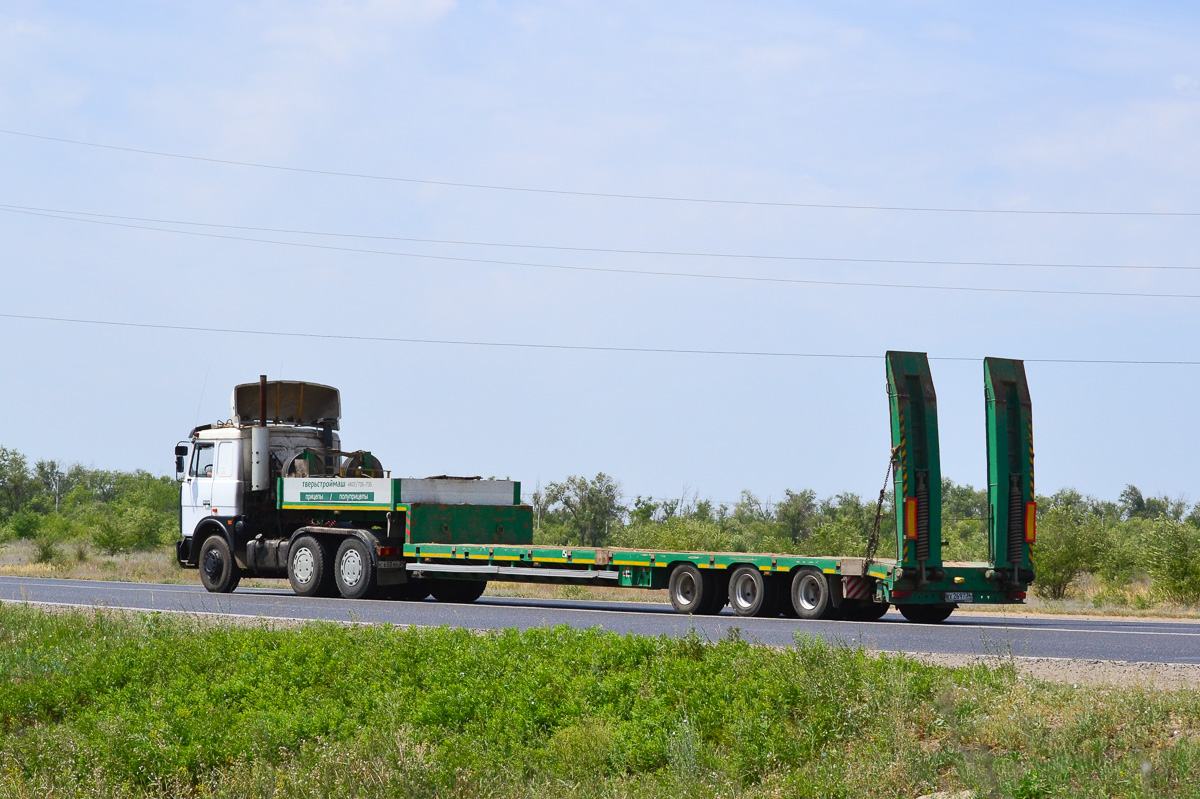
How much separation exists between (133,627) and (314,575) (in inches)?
298

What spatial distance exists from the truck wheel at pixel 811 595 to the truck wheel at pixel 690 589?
4.64 ft

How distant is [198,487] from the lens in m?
24.5

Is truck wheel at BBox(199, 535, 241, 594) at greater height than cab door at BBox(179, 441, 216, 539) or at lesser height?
lesser

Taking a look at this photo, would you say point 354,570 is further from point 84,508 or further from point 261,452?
point 84,508

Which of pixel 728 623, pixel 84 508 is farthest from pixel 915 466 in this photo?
pixel 84 508

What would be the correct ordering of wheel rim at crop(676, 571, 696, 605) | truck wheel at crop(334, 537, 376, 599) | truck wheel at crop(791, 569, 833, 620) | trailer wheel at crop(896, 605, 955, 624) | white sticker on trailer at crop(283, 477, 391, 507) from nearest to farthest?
truck wheel at crop(791, 569, 833, 620) → trailer wheel at crop(896, 605, 955, 624) → wheel rim at crop(676, 571, 696, 605) → truck wheel at crop(334, 537, 376, 599) → white sticker on trailer at crop(283, 477, 391, 507)

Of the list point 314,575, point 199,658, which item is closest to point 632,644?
point 199,658

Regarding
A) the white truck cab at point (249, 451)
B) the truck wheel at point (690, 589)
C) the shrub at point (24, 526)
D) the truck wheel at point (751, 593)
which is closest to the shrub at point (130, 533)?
the shrub at point (24, 526)

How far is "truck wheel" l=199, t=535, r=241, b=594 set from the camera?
78.9ft

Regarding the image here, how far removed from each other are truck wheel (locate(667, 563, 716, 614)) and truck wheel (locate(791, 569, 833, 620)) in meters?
1.42

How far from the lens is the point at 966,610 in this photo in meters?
23.9

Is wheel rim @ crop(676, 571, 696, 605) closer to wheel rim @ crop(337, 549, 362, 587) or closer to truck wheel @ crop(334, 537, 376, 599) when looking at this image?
truck wheel @ crop(334, 537, 376, 599)

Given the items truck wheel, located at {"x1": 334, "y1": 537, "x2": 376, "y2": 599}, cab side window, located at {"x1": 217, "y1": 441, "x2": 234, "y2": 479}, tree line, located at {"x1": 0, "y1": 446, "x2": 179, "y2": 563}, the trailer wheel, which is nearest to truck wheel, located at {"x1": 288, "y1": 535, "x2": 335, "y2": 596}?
truck wheel, located at {"x1": 334, "y1": 537, "x2": 376, "y2": 599}

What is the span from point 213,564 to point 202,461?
2094 mm
